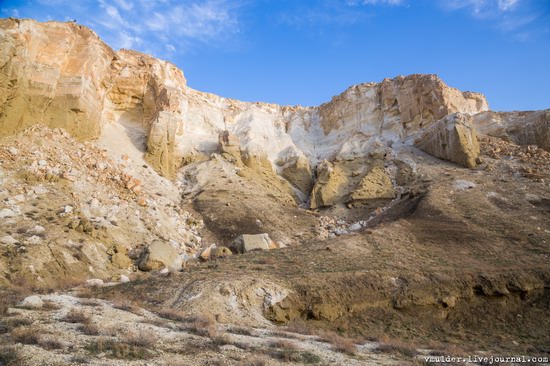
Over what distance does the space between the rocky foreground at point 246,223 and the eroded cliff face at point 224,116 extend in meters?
0.16

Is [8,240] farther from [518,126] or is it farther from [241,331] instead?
[518,126]

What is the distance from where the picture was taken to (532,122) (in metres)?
31.5

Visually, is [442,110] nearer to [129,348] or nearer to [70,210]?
[70,210]

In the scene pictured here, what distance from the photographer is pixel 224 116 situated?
3806 cm

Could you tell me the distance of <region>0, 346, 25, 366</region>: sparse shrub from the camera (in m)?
4.79

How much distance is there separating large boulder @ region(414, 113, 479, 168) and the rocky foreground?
163 millimetres

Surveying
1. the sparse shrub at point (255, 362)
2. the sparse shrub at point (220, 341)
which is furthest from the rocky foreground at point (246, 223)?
the sparse shrub at point (255, 362)

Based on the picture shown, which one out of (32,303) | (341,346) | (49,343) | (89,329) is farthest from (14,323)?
(341,346)

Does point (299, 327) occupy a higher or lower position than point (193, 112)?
lower

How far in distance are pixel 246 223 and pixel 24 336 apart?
1593 cm

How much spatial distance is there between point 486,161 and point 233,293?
23.4m

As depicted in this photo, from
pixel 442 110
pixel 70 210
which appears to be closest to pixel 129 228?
pixel 70 210

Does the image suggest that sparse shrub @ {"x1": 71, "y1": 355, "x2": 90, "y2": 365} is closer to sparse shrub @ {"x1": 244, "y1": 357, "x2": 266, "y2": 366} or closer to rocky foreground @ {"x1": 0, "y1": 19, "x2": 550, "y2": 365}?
rocky foreground @ {"x1": 0, "y1": 19, "x2": 550, "y2": 365}

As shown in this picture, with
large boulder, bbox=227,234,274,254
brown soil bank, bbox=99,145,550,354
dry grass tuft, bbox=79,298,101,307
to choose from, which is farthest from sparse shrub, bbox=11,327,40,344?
large boulder, bbox=227,234,274,254
